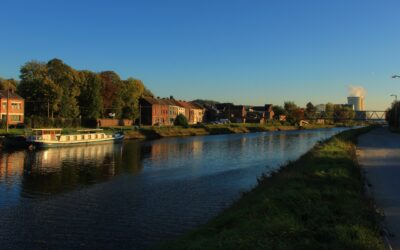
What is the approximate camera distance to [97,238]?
50.2ft

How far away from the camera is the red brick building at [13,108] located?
77.1 meters

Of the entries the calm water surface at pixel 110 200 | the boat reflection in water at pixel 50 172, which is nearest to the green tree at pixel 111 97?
the boat reflection in water at pixel 50 172

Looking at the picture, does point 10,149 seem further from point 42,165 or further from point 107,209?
point 107,209

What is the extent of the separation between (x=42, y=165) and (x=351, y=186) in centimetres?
2906

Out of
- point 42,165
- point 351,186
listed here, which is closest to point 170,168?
Result: point 42,165

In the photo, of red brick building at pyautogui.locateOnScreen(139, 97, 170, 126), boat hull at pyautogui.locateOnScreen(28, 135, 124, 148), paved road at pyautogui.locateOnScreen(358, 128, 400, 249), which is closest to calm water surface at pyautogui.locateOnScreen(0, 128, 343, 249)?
paved road at pyautogui.locateOnScreen(358, 128, 400, 249)

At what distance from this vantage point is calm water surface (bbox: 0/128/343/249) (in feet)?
51.1

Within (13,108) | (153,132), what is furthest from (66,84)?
(153,132)

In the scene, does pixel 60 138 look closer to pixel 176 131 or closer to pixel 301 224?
pixel 176 131

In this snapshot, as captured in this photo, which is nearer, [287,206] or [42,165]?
[287,206]

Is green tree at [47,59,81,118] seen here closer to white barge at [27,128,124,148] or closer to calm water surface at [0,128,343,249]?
white barge at [27,128,124,148]

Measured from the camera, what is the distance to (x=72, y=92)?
90.4 meters

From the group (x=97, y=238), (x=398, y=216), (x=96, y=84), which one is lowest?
(x=97, y=238)

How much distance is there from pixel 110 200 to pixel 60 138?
43.7 meters
